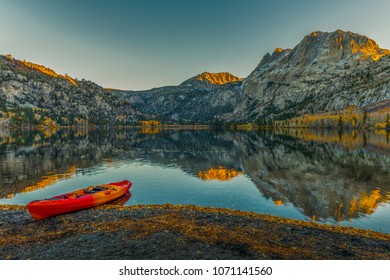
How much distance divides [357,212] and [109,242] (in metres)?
30.1

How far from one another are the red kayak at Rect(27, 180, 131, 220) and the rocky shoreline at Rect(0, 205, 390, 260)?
41.3 inches

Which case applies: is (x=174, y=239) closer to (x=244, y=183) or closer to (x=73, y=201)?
(x=73, y=201)

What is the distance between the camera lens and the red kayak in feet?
88.4

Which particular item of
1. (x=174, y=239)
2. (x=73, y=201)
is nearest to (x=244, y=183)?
(x=73, y=201)

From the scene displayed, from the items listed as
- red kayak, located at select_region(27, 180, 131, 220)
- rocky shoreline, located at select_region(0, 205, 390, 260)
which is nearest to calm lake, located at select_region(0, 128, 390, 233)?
red kayak, located at select_region(27, 180, 131, 220)

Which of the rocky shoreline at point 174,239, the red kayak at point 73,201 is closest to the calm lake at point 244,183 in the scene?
the red kayak at point 73,201

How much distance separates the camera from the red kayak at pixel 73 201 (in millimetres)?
26938

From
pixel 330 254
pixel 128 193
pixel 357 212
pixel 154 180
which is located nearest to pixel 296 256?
pixel 330 254

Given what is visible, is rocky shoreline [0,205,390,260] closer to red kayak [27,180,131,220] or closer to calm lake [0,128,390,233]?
red kayak [27,180,131,220]

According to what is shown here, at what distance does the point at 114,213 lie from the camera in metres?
28.0

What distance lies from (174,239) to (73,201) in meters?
16.9

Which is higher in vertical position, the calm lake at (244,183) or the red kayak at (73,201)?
the red kayak at (73,201)

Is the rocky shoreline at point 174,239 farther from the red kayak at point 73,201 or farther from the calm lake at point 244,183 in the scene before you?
the calm lake at point 244,183

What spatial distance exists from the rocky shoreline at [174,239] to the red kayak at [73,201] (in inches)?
41.3
